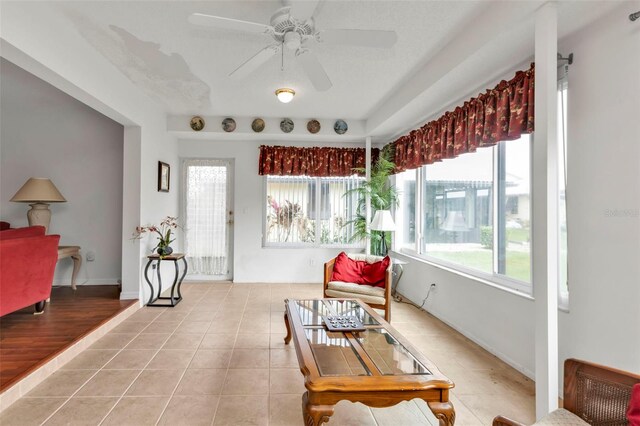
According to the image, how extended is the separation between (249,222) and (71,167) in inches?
102

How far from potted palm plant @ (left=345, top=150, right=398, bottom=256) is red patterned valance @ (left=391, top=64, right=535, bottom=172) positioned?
0.70m

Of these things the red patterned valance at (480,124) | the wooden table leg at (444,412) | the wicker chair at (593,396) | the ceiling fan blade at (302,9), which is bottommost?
the wooden table leg at (444,412)

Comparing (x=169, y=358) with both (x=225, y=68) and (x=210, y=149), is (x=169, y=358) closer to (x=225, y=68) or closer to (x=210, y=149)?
(x=225, y=68)

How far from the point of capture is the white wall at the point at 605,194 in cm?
181

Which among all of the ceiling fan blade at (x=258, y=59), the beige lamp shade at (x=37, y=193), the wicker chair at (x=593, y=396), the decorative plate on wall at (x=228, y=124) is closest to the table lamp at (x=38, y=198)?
the beige lamp shade at (x=37, y=193)

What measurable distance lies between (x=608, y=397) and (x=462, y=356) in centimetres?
162

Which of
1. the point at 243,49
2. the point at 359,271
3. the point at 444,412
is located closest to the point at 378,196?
the point at 359,271

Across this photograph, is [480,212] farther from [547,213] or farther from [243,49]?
[243,49]

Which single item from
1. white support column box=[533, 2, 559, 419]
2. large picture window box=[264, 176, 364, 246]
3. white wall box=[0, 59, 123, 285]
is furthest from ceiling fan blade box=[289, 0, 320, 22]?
white wall box=[0, 59, 123, 285]

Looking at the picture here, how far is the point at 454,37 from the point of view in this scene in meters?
2.65

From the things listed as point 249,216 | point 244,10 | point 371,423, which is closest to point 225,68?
point 244,10

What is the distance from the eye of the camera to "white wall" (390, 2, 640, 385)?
1812 millimetres

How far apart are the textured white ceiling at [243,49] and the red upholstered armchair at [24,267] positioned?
6.02 ft

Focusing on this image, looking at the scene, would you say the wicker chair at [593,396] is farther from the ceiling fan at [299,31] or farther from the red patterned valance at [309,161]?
the red patterned valance at [309,161]
